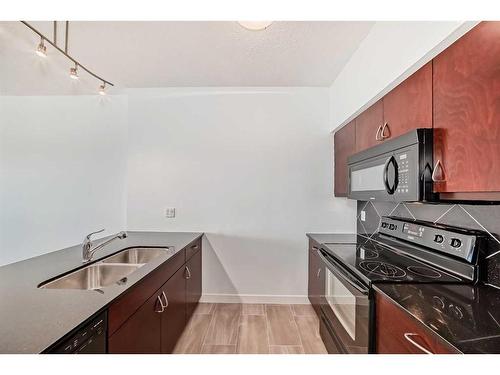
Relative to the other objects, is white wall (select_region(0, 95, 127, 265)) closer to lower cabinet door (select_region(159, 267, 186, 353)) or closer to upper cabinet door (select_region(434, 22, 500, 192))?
lower cabinet door (select_region(159, 267, 186, 353))

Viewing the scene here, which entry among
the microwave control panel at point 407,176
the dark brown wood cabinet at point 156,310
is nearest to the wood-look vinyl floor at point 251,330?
the dark brown wood cabinet at point 156,310

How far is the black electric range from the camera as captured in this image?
1.29 meters

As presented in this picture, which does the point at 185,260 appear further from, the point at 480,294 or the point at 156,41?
the point at 480,294

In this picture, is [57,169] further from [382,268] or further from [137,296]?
[382,268]

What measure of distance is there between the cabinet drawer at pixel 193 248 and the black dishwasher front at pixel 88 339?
1.34 metres

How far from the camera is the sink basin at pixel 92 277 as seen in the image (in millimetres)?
1398

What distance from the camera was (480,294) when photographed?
1142 mm

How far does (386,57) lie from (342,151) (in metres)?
1.11

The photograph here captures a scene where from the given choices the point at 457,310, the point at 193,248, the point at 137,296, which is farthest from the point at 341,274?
the point at 193,248

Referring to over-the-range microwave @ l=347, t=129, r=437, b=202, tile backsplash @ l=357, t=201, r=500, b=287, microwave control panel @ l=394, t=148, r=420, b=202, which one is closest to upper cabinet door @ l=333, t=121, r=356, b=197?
over-the-range microwave @ l=347, t=129, r=437, b=202

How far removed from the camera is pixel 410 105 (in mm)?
1434

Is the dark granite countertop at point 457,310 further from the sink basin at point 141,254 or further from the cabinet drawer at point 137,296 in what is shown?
the sink basin at point 141,254

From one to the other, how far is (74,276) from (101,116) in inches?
89.9
